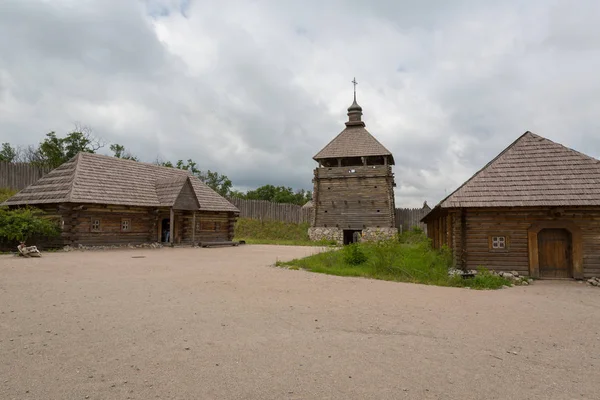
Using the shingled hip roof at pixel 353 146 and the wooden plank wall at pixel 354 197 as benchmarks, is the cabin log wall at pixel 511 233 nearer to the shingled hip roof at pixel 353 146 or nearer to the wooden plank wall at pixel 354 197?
the wooden plank wall at pixel 354 197

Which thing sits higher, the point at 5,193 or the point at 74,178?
the point at 74,178

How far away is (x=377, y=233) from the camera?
30.5 m

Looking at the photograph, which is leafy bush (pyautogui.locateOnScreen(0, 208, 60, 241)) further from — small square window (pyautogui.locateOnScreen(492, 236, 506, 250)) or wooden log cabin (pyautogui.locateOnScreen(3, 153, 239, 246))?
small square window (pyautogui.locateOnScreen(492, 236, 506, 250))

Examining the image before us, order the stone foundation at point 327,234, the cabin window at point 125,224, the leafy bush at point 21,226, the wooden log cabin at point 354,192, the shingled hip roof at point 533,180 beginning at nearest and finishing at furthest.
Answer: the shingled hip roof at point 533,180
the leafy bush at point 21,226
the cabin window at point 125,224
the wooden log cabin at point 354,192
the stone foundation at point 327,234

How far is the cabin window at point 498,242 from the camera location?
13.4 meters

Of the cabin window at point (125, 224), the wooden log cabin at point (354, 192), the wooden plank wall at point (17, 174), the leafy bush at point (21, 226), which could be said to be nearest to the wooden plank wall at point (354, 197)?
Answer: the wooden log cabin at point (354, 192)

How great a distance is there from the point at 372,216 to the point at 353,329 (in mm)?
24897

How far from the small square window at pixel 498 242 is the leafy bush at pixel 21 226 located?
20708mm

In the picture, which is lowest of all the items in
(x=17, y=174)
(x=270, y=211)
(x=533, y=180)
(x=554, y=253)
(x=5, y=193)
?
(x=554, y=253)

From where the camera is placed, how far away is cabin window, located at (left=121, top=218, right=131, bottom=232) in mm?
23672

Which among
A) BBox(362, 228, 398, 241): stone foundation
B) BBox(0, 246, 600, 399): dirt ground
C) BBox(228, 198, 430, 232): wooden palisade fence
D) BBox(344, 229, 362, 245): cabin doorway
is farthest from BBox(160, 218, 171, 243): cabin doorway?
BBox(0, 246, 600, 399): dirt ground

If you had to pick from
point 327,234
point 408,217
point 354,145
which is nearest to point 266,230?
point 327,234

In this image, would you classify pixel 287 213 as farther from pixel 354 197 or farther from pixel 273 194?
pixel 273 194

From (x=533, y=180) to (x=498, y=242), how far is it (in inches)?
101
